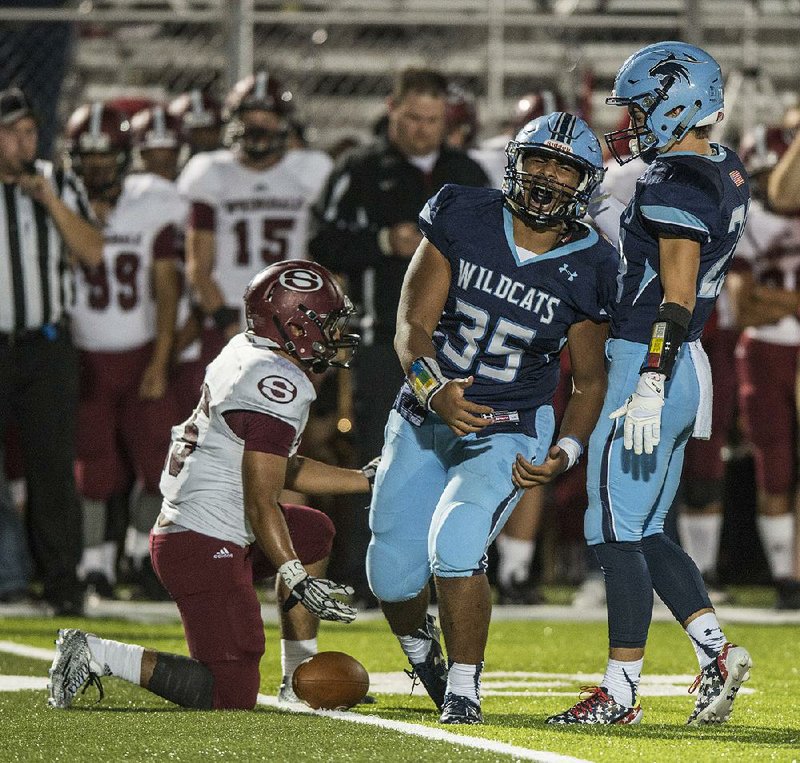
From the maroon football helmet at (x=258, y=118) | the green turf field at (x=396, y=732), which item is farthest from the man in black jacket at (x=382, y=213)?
the green turf field at (x=396, y=732)

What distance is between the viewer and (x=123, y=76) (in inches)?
378

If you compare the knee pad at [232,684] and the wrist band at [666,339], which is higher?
the wrist band at [666,339]

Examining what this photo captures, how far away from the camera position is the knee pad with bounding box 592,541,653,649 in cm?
399

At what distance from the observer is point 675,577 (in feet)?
13.4

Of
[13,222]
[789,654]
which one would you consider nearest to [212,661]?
[789,654]

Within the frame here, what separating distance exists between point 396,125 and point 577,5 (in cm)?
367

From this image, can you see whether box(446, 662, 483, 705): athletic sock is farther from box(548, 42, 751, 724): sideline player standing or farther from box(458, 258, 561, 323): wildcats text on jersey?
box(458, 258, 561, 323): wildcats text on jersey

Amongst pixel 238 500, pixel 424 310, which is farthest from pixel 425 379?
pixel 238 500

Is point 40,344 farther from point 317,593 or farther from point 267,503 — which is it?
point 317,593

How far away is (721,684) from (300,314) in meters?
1.39

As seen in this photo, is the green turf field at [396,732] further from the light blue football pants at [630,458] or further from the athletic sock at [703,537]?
the athletic sock at [703,537]

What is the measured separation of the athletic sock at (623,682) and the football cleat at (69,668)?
4.13ft

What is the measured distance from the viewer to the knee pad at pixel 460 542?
3834mm

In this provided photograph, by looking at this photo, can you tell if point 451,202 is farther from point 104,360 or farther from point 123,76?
point 123,76
